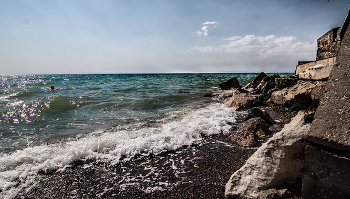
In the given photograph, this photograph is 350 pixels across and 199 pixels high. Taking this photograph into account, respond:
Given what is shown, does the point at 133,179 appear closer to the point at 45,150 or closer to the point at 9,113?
the point at 45,150

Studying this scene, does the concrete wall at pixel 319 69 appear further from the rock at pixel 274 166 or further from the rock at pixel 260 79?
the rock at pixel 260 79

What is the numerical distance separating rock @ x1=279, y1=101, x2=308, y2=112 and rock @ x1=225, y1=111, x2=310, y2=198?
4.31 meters

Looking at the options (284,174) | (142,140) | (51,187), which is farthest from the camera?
(142,140)

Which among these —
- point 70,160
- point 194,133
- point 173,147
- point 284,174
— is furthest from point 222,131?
point 70,160

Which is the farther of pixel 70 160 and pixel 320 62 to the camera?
pixel 320 62

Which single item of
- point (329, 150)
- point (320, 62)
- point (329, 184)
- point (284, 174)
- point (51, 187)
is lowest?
point (51, 187)

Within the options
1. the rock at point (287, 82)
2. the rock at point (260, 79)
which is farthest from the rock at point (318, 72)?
the rock at point (260, 79)

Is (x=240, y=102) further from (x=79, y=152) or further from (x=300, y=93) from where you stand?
(x=79, y=152)

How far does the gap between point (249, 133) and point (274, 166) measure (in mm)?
1866

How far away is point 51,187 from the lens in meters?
2.28

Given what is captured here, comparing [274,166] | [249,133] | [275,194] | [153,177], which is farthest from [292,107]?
[153,177]

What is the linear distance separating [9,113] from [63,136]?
459 centimetres

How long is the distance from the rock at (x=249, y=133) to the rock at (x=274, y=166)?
1.47 metres

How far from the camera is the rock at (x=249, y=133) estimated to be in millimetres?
3311
